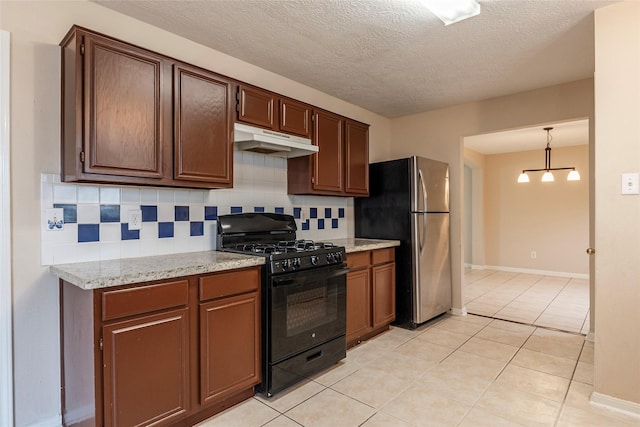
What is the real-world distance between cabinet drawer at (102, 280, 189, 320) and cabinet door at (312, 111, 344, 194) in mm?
1600

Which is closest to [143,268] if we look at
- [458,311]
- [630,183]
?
[630,183]

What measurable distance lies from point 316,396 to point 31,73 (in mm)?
2520

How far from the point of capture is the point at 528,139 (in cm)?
562

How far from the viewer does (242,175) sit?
288cm

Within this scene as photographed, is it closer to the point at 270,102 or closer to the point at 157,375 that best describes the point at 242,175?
the point at 270,102

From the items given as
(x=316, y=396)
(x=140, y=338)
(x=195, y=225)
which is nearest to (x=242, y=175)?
(x=195, y=225)

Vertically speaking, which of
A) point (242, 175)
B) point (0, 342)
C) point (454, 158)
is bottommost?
point (0, 342)

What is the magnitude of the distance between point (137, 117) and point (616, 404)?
10.8ft

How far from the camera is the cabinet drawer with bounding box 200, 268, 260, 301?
76.2 inches

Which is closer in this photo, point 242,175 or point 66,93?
point 66,93

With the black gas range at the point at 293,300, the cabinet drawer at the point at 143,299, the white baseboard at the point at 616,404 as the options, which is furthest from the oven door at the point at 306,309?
the white baseboard at the point at 616,404

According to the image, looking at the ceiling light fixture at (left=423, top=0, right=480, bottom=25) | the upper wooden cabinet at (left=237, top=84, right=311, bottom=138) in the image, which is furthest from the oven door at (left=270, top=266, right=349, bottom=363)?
the ceiling light fixture at (left=423, top=0, right=480, bottom=25)

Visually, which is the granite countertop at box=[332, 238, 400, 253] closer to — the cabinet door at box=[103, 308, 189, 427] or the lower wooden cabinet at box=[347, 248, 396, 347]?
the lower wooden cabinet at box=[347, 248, 396, 347]

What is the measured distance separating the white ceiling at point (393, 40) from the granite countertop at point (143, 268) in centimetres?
155
